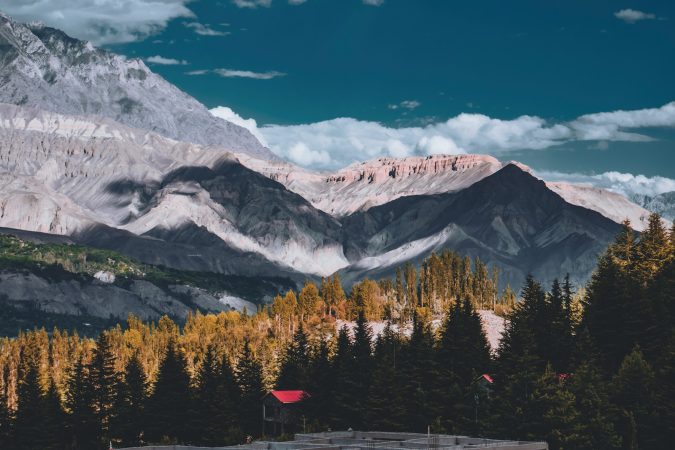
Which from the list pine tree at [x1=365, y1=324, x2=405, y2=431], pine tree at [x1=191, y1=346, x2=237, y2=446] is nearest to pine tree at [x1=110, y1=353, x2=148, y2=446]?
pine tree at [x1=191, y1=346, x2=237, y2=446]

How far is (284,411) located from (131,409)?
23.1 m

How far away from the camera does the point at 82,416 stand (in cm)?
12788

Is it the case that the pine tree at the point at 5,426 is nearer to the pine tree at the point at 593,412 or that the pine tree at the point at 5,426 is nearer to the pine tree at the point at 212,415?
the pine tree at the point at 212,415

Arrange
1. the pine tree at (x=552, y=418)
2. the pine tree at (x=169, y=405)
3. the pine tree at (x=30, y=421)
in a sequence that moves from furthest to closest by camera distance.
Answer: the pine tree at (x=30, y=421)
the pine tree at (x=169, y=405)
the pine tree at (x=552, y=418)

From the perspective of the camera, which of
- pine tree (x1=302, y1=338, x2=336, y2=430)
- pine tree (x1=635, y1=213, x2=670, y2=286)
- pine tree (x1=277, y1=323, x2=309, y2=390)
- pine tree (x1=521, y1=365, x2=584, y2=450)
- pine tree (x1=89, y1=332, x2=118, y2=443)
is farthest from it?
pine tree (x1=89, y1=332, x2=118, y2=443)

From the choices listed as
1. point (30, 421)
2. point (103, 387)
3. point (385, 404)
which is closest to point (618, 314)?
point (385, 404)

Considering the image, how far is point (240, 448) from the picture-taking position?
69438mm

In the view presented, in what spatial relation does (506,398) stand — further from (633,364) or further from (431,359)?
(431,359)

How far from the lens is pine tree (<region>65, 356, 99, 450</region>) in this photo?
414ft

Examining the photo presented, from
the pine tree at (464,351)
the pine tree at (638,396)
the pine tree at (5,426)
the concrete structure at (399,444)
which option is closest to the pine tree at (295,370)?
the pine tree at (464,351)

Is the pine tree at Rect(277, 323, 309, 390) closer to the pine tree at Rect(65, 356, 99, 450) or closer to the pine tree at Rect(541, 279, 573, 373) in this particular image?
the pine tree at Rect(65, 356, 99, 450)

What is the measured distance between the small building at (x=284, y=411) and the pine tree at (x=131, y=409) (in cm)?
1679

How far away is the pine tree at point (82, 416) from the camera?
414ft

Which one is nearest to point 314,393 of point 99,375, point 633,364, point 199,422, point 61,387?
point 199,422
